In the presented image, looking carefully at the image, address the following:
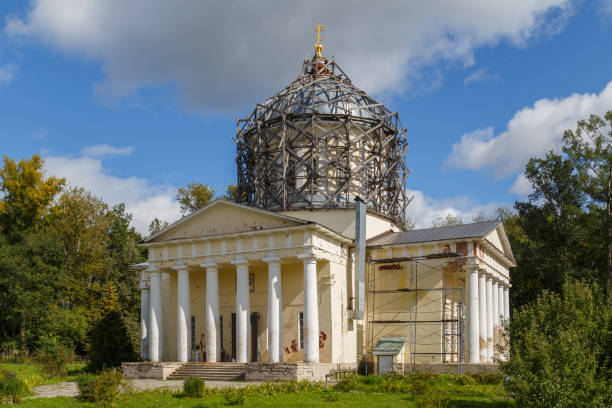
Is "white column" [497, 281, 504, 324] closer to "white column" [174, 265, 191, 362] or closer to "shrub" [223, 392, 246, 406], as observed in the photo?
"white column" [174, 265, 191, 362]

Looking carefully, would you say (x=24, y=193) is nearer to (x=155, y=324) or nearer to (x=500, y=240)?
(x=155, y=324)

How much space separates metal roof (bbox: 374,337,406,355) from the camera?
23.8 metres

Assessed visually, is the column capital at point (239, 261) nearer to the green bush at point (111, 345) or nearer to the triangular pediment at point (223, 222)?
the triangular pediment at point (223, 222)

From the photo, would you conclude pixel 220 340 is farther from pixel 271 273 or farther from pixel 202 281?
pixel 271 273

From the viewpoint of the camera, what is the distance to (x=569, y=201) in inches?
1512

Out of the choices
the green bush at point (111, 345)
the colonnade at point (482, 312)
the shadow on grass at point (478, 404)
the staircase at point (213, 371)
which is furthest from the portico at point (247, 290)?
the shadow on grass at point (478, 404)

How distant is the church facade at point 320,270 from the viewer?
80.7 feet

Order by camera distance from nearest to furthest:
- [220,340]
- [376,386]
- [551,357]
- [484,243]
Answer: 1. [551,357]
2. [376,386]
3. [484,243]
4. [220,340]

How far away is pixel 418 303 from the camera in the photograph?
26.1 metres

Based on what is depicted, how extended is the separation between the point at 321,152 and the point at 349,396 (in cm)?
1610

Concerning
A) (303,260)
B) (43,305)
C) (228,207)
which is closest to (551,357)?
(303,260)

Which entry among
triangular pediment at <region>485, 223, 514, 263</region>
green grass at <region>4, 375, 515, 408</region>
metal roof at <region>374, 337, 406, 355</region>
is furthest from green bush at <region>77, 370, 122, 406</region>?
triangular pediment at <region>485, 223, 514, 263</region>

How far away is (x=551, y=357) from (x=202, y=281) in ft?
61.6

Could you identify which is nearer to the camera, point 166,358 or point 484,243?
point 484,243
